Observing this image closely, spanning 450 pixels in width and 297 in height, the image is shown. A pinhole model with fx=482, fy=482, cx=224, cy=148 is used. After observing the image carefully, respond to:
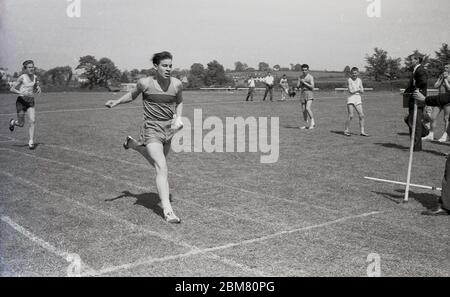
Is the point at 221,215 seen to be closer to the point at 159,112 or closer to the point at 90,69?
the point at 159,112

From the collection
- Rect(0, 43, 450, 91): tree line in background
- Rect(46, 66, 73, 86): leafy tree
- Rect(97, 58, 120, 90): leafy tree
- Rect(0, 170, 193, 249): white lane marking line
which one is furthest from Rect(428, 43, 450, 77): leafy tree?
Rect(46, 66, 73, 86): leafy tree

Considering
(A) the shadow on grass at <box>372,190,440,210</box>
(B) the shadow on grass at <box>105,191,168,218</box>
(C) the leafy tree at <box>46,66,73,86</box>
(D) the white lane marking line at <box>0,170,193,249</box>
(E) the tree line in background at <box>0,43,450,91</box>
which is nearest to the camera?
(D) the white lane marking line at <box>0,170,193,249</box>

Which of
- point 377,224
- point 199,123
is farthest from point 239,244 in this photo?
point 199,123

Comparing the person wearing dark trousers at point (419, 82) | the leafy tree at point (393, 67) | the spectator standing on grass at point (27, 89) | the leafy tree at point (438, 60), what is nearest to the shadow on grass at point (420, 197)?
the person wearing dark trousers at point (419, 82)

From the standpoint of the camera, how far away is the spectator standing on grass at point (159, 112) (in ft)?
22.2

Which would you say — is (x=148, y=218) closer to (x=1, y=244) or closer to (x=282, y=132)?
(x=1, y=244)

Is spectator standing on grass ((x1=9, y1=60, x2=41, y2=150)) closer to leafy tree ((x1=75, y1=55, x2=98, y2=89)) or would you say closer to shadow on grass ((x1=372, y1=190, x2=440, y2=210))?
shadow on grass ((x1=372, y1=190, x2=440, y2=210))

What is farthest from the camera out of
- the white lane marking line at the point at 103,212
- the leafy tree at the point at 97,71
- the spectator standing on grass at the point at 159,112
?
the leafy tree at the point at 97,71

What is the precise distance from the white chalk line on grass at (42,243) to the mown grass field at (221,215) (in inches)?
0.8

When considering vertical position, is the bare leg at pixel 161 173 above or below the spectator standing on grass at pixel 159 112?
below

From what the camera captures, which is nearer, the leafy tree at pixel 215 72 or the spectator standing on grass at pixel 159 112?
the spectator standing on grass at pixel 159 112

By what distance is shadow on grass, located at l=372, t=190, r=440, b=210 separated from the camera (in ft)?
25.4

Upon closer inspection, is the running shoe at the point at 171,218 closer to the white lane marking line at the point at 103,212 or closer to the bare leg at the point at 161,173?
the bare leg at the point at 161,173

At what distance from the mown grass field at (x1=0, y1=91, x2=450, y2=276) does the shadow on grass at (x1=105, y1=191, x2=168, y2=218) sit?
2 centimetres
